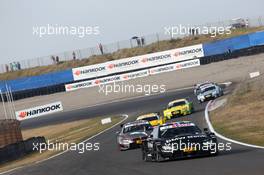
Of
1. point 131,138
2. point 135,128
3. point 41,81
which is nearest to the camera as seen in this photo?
point 131,138

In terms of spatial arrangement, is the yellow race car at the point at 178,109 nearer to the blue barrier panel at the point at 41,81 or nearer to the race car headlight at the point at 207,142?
the race car headlight at the point at 207,142

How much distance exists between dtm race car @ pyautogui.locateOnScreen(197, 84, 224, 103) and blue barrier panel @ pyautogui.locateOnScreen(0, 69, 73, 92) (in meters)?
24.5

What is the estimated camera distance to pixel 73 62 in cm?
9506

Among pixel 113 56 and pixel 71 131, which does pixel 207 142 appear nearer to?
pixel 71 131

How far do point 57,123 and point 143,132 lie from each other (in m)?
31.8

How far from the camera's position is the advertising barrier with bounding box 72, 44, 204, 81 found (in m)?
A: 70.6

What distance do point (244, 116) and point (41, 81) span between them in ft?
141

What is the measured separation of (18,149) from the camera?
36.8 metres

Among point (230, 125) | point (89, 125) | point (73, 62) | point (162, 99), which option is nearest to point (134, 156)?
point (230, 125)

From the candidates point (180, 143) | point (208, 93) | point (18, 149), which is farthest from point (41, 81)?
point (180, 143)

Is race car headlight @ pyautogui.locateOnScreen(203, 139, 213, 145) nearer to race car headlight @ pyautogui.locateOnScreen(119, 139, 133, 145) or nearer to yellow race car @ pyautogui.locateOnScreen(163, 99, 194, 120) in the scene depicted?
race car headlight @ pyautogui.locateOnScreen(119, 139, 133, 145)

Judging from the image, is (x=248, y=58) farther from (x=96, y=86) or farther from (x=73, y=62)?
(x=73, y=62)

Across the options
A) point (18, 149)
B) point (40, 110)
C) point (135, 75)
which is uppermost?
point (18, 149)

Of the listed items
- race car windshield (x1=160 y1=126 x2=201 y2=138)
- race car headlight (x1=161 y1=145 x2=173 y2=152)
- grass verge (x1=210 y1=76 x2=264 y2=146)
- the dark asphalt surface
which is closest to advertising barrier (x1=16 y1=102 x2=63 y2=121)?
grass verge (x1=210 y1=76 x2=264 y2=146)
